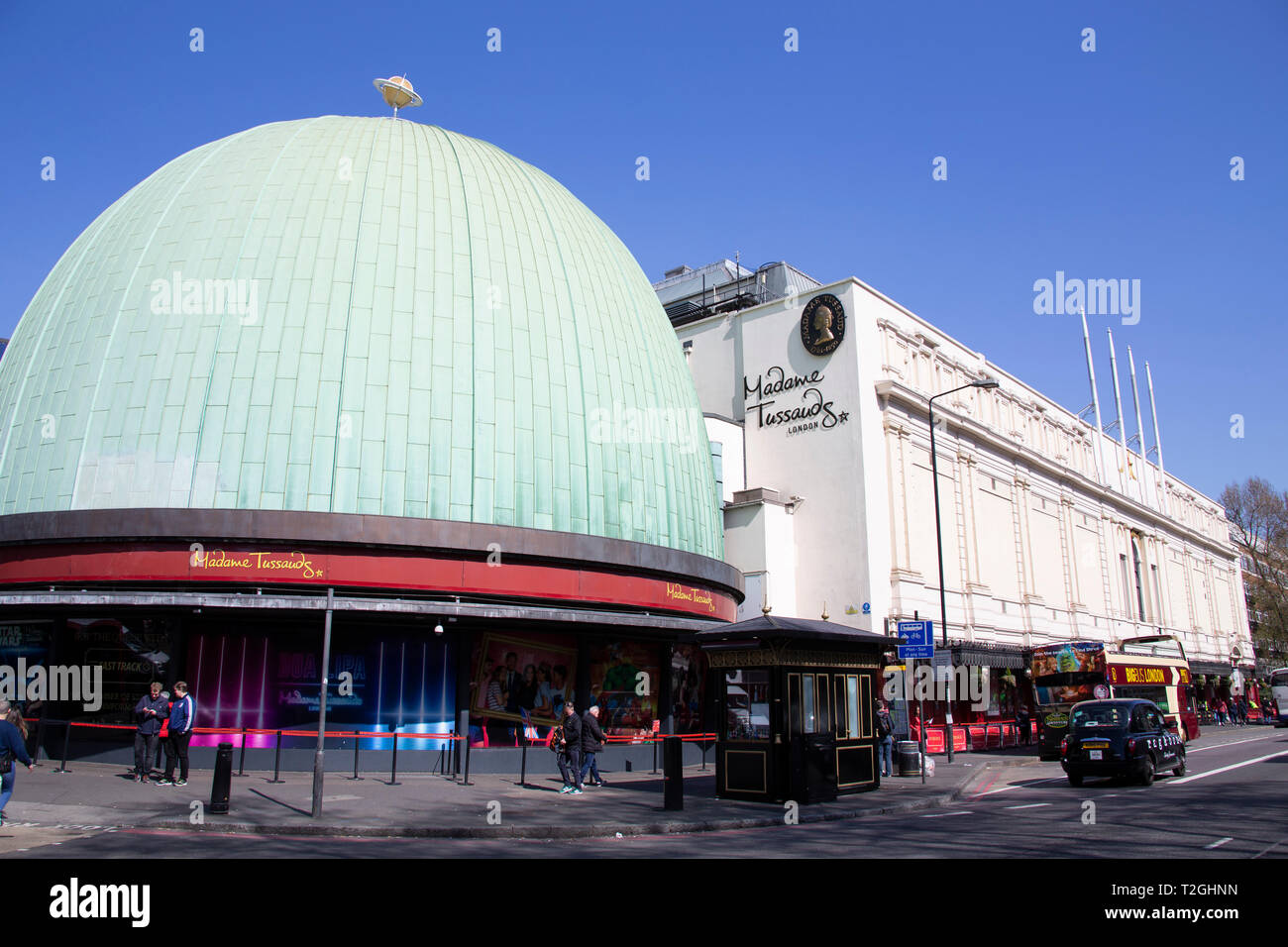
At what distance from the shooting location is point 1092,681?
34156mm

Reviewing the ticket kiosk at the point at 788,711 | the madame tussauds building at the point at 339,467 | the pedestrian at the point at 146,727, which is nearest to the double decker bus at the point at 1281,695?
the madame tussauds building at the point at 339,467

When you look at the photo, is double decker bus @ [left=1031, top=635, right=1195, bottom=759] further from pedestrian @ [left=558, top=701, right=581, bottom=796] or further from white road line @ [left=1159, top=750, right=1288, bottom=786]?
pedestrian @ [left=558, top=701, right=581, bottom=796]

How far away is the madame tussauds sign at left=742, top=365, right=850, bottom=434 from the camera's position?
4022cm

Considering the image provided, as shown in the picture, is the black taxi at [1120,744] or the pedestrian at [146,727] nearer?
the pedestrian at [146,727]

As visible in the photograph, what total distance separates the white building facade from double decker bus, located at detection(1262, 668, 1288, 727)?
10754 mm

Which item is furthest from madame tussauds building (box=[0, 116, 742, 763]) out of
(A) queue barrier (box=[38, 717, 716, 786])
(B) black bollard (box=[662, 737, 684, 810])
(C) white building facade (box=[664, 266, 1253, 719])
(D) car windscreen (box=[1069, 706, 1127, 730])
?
(C) white building facade (box=[664, 266, 1253, 719])

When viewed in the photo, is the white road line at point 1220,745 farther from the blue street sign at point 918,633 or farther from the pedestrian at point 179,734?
the pedestrian at point 179,734

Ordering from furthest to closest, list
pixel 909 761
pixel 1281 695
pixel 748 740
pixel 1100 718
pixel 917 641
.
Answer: pixel 1281 695
pixel 917 641
pixel 909 761
pixel 1100 718
pixel 748 740

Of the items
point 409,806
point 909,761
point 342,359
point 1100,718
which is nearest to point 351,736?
point 409,806

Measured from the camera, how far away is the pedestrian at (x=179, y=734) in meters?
18.9

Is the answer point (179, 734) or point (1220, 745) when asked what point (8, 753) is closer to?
point (179, 734)

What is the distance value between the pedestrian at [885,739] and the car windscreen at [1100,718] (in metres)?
4.59

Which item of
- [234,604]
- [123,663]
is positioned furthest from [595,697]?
[123,663]

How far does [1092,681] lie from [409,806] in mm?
27011
